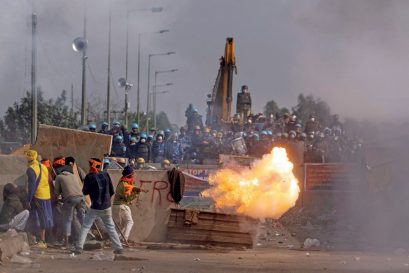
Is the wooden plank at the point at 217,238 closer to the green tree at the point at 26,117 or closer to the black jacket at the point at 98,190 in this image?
the black jacket at the point at 98,190

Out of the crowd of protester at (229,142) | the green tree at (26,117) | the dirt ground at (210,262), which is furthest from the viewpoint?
the green tree at (26,117)

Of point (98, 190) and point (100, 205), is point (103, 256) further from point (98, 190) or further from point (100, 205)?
point (98, 190)

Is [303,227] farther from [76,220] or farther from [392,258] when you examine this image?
[76,220]

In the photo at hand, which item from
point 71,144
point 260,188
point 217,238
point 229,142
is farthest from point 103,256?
point 229,142

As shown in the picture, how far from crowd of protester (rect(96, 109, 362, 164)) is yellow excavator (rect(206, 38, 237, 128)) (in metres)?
4.47

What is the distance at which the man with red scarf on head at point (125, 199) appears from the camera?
636 inches

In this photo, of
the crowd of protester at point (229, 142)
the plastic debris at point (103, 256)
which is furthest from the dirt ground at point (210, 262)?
the crowd of protester at point (229, 142)

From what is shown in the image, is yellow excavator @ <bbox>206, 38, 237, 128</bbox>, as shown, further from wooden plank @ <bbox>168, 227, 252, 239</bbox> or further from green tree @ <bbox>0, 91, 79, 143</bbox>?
wooden plank @ <bbox>168, 227, 252, 239</bbox>

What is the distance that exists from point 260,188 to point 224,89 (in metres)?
15.4

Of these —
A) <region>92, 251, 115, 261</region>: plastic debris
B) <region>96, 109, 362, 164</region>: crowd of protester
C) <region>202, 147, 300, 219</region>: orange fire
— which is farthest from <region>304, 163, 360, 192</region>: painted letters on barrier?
<region>92, 251, 115, 261</region>: plastic debris

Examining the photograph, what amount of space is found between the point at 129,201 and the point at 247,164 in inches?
149

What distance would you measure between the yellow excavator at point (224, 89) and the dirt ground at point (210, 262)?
52.0 feet

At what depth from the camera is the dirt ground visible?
1299cm

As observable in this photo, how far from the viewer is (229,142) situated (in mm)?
24422
